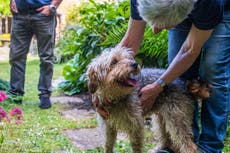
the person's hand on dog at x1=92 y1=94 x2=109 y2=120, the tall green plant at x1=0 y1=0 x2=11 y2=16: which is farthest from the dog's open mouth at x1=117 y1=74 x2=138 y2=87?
the tall green plant at x1=0 y1=0 x2=11 y2=16

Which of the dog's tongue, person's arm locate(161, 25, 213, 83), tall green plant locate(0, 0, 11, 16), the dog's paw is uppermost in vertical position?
person's arm locate(161, 25, 213, 83)

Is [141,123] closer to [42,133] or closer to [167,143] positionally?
[167,143]

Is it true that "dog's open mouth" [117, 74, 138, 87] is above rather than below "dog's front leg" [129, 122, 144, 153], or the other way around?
above

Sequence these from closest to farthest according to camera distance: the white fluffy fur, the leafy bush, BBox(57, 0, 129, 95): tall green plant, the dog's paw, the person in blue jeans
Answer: the white fluffy fur, the person in blue jeans, the dog's paw, the leafy bush, BBox(57, 0, 129, 95): tall green plant

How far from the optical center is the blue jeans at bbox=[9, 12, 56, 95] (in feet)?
18.0

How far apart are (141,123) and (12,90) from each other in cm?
309

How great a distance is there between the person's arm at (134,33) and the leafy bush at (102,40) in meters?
1.60

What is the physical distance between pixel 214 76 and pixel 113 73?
0.85 m

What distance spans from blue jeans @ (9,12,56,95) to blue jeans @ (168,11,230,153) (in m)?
2.49

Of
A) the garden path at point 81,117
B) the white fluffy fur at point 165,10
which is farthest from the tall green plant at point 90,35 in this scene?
the white fluffy fur at point 165,10

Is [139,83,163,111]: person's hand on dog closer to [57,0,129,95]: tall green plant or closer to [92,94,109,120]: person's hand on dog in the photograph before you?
[92,94,109,120]: person's hand on dog

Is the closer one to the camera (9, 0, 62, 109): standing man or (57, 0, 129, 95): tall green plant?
(9, 0, 62, 109): standing man

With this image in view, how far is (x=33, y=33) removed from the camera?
223 inches

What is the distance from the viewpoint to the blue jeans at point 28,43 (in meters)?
5.49
